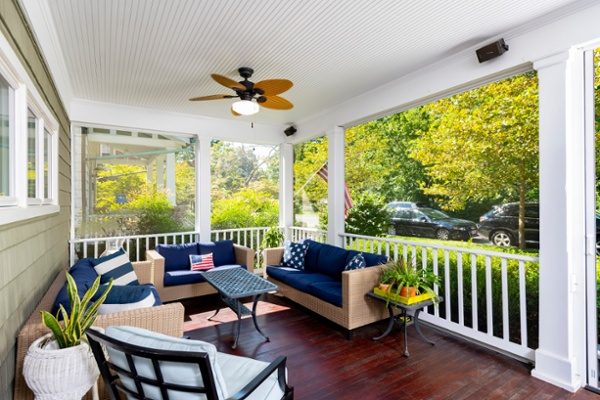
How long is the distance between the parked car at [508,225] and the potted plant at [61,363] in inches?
133

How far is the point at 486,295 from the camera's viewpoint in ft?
10.2

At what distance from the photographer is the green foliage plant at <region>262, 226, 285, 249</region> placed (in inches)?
226

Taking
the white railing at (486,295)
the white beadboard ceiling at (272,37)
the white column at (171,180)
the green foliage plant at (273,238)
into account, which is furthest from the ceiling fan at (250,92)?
the green foliage plant at (273,238)

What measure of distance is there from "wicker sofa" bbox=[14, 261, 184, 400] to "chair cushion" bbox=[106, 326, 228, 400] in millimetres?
601

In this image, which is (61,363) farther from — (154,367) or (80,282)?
(80,282)

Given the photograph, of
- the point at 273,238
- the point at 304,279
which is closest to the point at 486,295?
the point at 304,279

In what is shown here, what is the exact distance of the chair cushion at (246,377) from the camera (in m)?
1.64

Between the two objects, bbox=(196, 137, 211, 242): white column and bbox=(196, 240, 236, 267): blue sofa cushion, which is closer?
bbox=(196, 240, 236, 267): blue sofa cushion

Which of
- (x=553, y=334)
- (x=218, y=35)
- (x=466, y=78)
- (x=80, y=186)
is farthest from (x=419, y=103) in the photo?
(x=80, y=186)

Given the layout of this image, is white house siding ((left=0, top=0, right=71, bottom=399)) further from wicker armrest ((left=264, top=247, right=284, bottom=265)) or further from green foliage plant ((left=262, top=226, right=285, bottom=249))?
green foliage plant ((left=262, top=226, right=285, bottom=249))

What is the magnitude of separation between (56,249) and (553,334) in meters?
4.51

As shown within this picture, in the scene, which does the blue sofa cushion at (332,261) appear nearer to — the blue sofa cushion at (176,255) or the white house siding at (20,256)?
the blue sofa cushion at (176,255)

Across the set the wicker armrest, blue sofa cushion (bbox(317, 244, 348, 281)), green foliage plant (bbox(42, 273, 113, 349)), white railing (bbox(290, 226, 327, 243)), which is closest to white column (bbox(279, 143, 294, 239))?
white railing (bbox(290, 226, 327, 243))

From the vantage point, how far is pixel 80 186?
461cm
